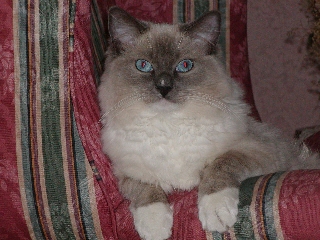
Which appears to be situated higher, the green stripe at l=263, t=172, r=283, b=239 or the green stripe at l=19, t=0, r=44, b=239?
the green stripe at l=19, t=0, r=44, b=239

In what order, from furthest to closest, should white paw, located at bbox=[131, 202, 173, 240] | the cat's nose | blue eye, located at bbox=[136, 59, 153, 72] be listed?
blue eye, located at bbox=[136, 59, 153, 72] → the cat's nose → white paw, located at bbox=[131, 202, 173, 240]

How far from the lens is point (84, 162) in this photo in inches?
58.4

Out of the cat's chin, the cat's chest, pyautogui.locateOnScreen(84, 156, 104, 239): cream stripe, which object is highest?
the cat's chin

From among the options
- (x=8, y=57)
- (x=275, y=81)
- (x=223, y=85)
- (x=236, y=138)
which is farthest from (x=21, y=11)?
(x=275, y=81)

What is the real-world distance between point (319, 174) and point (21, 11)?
1068 millimetres

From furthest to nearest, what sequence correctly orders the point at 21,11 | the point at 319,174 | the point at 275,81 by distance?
1. the point at 275,81
2. the point at 21,11
3. the point at 319,174

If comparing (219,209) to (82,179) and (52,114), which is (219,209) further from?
(52,114)

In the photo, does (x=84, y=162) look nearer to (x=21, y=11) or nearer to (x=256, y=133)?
(x=21, y=11)

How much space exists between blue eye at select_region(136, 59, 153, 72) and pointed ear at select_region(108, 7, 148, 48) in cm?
13

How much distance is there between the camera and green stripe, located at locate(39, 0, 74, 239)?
4.72ft

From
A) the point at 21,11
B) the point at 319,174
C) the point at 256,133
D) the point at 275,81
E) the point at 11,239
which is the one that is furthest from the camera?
the point at 275,81

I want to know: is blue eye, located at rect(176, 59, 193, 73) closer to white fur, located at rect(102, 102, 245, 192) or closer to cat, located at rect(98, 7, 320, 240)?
cat, located at rect(98, 7, 320, 240)

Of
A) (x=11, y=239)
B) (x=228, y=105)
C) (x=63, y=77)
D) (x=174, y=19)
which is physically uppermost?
(x=174, y=19)

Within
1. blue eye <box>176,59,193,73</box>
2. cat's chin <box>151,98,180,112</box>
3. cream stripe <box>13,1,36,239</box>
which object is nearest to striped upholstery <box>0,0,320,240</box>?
cream stripe <box>13,1,36,239</box>
